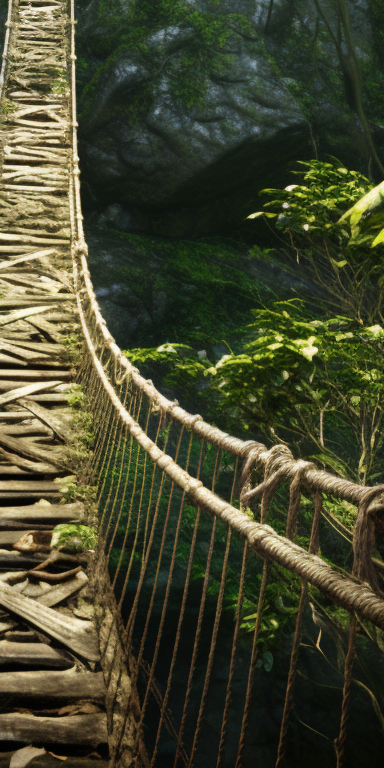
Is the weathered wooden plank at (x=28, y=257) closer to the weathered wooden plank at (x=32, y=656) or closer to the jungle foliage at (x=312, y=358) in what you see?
the jungle foliage at (x=312, y=358)

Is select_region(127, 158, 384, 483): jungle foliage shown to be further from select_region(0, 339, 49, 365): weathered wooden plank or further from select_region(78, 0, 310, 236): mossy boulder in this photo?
select_region(78, 0, 310, 236): mossy boulder

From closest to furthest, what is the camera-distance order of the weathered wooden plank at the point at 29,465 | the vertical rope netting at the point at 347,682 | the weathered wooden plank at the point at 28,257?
the vertical rope netting at the point at 347,682 < the weathered wooden plank at the point at 29,465 < the weathered wooden plank at the point at 28,257

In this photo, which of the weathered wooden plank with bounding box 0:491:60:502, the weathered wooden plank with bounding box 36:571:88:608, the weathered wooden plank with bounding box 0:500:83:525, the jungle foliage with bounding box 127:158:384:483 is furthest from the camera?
the jungle foliage with bounding box 127:158:384:483

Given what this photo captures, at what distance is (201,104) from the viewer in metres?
7.97

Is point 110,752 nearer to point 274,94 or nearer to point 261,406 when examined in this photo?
point 261,406

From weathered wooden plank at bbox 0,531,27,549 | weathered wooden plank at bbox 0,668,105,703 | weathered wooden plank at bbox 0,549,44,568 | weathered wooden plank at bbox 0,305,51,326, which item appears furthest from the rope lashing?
weathered wooden plank at bbox 0,305,51,326

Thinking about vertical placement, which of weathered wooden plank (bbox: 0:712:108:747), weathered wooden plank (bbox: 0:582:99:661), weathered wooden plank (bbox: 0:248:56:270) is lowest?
weathered wooden plank (bbox: 0:712:108:747)

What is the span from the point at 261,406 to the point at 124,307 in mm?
4057

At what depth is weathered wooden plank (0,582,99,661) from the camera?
1.96 m

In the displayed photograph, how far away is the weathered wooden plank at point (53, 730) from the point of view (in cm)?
162

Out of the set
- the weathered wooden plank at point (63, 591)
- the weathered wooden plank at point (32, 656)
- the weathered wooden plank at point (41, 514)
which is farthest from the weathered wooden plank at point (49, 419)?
the weathered wooden plank at point (32, 656)

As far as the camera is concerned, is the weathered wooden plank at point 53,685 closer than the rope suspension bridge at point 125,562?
No

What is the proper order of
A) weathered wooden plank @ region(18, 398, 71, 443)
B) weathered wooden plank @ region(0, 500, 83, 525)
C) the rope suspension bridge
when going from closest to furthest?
1. the rope suspension bridge
2. weathered wooden plank @ region(0, 500, 83, 525)
3. weathered wooden plank @ region(18, 398, 71, 443)

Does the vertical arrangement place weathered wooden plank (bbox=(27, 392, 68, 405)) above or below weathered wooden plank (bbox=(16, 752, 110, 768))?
above
